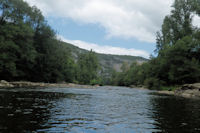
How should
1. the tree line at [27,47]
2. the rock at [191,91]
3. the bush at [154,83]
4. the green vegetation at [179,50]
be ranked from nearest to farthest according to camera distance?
the rock at [191,91] → the tree line at [27,47] → the green vegetation at [179,50] → the bush at [154,83]

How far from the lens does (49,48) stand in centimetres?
6850

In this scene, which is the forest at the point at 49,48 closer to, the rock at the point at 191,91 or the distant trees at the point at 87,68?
the rock at the point at 191,91

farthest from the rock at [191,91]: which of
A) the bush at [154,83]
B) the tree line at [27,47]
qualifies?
the tree line at [27,47]

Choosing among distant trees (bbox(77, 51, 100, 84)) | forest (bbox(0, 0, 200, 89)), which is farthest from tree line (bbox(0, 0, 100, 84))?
distant trees (bbox(77, 51, 100, 84))

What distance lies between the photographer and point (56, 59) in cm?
7100

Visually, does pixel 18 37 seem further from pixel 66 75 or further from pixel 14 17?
pixel 66 75

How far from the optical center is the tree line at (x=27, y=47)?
47.2 meters

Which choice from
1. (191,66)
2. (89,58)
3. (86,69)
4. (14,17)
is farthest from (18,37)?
(89,58)

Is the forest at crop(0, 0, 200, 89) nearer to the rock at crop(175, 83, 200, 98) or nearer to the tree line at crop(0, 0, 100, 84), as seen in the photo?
the tree line at crop(0, 0, 100, 84)

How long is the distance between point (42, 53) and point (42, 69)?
5.86 m

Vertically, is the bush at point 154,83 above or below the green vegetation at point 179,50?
below

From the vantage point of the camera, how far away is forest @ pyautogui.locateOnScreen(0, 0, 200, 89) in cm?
4859

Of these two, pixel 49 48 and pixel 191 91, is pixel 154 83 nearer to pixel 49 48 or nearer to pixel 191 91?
pixel 191 91

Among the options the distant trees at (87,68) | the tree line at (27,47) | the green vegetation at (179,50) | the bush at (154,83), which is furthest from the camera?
the distant trees at (87,68)
